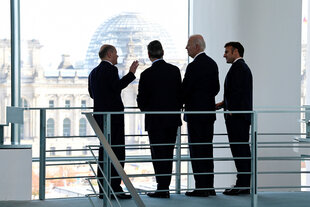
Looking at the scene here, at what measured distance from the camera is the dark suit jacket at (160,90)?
4281mm

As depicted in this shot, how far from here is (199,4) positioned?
247 inches

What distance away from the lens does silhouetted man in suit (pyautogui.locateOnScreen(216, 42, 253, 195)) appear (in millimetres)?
4348

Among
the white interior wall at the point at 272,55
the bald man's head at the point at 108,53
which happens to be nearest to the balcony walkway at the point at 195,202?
the bald man's head at the point at 108,53

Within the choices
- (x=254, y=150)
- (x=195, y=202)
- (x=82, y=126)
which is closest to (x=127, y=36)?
(x=82, y=126)

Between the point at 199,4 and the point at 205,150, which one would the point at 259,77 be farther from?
the point at 205,150

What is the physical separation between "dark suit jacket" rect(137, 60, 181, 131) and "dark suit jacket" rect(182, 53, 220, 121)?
76mm

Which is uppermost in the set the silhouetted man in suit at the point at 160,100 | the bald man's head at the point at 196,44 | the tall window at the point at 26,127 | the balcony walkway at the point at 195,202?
the bald man's head at the point at 196,44

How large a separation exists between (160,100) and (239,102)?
0.56m

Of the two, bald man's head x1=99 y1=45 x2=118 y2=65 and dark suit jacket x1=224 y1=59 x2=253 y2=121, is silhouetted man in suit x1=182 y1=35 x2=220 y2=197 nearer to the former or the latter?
dark suit jacket x1=224 y1=59 x2=253 y2=121

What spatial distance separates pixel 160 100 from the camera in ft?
14.0

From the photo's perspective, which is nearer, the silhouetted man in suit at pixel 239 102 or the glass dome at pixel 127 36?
the silhouetted man in suit at pixel 239 102

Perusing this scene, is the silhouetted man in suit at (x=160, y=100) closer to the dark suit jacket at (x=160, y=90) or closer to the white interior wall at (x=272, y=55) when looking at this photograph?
the dark suit jacket at (x=160, y=90)

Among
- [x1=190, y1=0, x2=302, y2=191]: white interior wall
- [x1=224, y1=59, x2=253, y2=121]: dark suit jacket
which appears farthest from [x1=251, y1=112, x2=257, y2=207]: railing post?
[x1=190, y1=0, x2=302, y2=191]: white interior wall

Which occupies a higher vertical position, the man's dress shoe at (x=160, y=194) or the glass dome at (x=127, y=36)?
the glass dome at (x=127, y=36)
